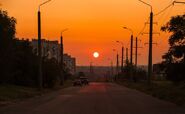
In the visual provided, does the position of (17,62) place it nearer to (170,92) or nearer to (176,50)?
(170,92)

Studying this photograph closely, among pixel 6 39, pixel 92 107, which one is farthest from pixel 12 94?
pixel 92 107

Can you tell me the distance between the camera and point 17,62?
221ft

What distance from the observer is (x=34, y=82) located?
2881 inches

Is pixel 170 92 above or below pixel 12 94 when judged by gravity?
above

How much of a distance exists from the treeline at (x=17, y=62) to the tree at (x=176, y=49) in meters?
15.3

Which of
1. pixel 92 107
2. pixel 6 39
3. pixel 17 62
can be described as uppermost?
pixel 6 39

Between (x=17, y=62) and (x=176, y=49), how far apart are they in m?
29.6

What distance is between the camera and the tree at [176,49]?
1660 inches

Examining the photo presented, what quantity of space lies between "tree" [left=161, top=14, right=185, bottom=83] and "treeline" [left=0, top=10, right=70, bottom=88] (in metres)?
15.3

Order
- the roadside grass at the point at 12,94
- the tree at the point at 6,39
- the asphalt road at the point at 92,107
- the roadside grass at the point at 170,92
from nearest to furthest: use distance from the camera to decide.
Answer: the asphalt road at the point at 92,107 → the roadside grass at the point at 12,94 → the roadside grass at the point at 170,92 → the tree at the point at 6,39

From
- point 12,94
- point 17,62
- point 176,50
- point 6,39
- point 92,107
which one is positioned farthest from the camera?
point 17,62

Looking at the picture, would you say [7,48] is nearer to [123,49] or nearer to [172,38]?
[172,38]

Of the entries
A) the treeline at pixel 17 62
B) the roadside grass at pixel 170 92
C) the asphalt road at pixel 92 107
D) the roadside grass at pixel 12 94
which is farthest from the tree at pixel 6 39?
the roadside grass at pixel 170 92

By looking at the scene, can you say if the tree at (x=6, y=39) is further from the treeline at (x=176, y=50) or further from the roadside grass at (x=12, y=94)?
the treeline at (x=176, y=50)
